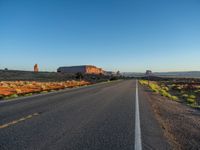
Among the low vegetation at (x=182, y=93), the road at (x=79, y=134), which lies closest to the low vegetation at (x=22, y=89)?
the road at (x=79, y=134)

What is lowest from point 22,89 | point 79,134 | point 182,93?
point 182,93

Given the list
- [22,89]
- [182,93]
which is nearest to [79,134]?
[22,89]

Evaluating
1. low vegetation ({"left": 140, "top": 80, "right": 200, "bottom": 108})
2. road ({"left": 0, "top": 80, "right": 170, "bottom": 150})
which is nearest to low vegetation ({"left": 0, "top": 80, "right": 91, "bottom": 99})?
road ({"left": 0, "top": 80, "right": 170, "bottom": 150})

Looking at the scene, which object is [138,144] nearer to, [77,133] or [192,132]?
[77,133]

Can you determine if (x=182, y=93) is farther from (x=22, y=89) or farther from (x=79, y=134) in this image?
(x=79, y=134)

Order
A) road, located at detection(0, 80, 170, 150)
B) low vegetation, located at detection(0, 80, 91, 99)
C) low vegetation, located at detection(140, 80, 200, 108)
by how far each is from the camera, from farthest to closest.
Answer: low vegetation, located at detection(140, 80, 200, 108) < low vegetation, located at detection(0, 80, 91, 99) < road, located at detection(0, 80, 170, 150)

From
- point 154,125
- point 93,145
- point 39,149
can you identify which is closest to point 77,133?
point 93,145

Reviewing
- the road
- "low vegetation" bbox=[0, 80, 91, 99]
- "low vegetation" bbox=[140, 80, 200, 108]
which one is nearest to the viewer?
the road

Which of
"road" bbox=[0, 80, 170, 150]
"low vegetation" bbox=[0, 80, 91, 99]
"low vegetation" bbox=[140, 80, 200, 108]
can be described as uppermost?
"road" bbox=[0, 80, 170, 150]

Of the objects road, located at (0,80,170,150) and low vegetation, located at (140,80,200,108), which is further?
low vegetation, located at (140,80,200,108)

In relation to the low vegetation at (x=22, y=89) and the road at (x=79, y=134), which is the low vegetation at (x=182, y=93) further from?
the low vegetation at (x=22, y=89)

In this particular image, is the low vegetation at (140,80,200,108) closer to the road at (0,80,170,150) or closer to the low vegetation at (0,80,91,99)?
the road at (0,80,170,150)

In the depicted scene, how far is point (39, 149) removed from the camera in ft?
12.6

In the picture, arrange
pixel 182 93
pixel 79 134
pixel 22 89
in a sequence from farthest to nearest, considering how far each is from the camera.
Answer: pixel 182 93 < pixel 22 89 < pixel 79 134
